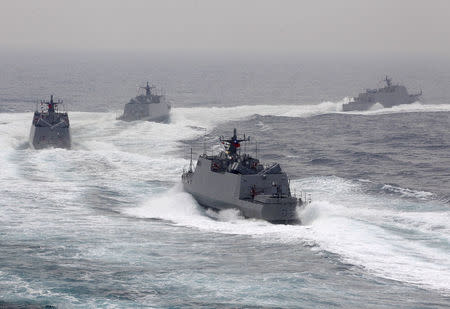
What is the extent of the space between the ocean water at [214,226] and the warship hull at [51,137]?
1666 millimetres

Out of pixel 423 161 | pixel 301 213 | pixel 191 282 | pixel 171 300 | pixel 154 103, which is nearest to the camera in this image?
pixel 171 300

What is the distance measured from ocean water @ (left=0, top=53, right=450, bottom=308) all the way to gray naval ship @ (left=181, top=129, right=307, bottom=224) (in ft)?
2.50

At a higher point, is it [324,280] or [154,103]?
[154,103]

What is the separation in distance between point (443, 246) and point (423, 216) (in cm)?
654

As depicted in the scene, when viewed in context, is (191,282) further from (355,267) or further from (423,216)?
(423,216)

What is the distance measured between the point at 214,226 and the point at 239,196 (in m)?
3.01

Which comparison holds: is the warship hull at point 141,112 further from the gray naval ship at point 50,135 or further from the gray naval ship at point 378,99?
the gray naval ship at point 378,99

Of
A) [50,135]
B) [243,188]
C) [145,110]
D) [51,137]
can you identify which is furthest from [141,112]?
[243,188]

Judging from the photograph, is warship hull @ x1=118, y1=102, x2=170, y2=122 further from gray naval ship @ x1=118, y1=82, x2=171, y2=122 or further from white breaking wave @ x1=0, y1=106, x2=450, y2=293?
white breaking wave @ x1=0, y1=106, x2=450, y2=293

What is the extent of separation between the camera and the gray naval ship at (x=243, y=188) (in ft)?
151

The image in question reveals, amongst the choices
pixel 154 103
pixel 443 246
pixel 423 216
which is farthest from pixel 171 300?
pixel 154 103

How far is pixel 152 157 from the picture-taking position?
70.3 m

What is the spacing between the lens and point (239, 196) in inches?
1884

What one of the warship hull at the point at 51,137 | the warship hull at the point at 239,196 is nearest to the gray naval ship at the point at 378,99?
the warship hull at the point at 51,137
